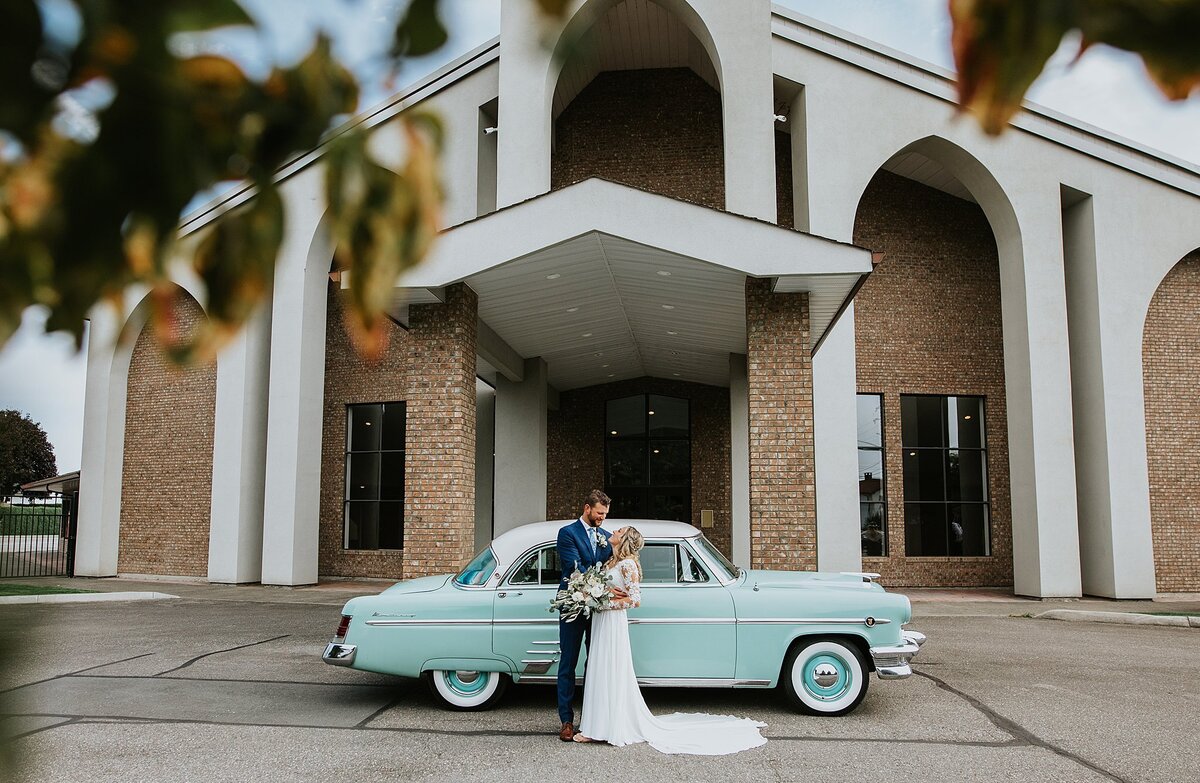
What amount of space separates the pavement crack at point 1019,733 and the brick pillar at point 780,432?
2.94 metres

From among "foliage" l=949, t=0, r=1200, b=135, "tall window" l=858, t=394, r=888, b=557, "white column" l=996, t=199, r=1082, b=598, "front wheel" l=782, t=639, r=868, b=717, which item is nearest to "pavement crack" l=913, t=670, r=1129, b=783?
"front wheel" l=782, t=639, r=868, b=717

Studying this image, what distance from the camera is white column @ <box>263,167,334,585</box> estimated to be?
1906 cm

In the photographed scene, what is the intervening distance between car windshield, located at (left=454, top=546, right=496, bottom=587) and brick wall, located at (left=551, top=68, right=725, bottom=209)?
1626 cm

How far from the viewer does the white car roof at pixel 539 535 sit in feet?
25.2

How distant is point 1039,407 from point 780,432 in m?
9.22

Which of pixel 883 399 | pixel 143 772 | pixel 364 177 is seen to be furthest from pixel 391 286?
pixel 883 399

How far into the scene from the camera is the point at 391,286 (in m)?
0.86

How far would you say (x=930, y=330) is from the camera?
20.7 meters

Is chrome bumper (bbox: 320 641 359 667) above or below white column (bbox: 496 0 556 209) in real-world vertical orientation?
below

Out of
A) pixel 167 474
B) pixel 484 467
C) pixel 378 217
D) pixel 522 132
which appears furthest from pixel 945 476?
pixel 378 217

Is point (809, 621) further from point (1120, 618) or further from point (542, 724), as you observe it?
point (1120, 618)

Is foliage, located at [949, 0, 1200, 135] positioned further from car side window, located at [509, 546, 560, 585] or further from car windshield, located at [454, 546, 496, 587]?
car windshield, located at [454, 546, 496, 587]

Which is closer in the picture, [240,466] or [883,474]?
[240,466]

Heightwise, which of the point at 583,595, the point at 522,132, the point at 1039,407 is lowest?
the point at 583,595
